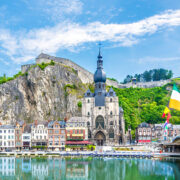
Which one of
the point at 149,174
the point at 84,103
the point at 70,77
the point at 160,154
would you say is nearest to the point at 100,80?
the point at 84,103

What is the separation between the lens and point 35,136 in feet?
252

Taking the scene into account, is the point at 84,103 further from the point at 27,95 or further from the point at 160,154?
the point at 160,154

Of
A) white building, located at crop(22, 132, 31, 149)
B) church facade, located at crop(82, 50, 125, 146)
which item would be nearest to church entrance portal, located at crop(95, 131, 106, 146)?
church facade, located at crop(82, 50, 125, 146)

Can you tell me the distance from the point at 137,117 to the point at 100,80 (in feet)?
83.5

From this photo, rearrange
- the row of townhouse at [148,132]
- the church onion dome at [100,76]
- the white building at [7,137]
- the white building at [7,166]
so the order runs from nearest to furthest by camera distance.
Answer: the white building at [7,166]
the white building at [7,137]
the church onion dome at [100,76]
the row of townhouse at [148,132]

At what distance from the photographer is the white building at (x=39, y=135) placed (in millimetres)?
76375

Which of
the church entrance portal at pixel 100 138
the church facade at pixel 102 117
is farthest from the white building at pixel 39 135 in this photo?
the church entrance portal at pixel 100 138

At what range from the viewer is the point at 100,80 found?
287 ft

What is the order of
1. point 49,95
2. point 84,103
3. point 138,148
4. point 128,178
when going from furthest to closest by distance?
1. point 49,95
2. point 84,103
3. point 138,148
4. point 128,178

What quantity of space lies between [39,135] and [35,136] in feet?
3.69

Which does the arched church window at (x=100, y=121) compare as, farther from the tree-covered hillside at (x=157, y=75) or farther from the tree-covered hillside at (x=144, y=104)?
the tree-covered hillside at (x=157, y=75)

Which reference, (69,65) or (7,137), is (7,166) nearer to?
(7,137)

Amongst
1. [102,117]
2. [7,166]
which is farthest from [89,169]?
[102,117]

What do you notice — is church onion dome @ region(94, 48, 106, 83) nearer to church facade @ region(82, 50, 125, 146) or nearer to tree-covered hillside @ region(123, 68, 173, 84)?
church facade @ region(82, 50, 125, 146)
